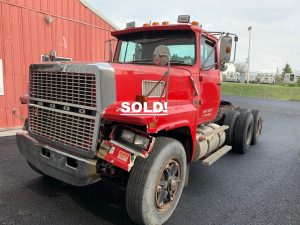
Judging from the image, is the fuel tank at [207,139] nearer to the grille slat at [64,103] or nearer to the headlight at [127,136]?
the headlight at [127,136]

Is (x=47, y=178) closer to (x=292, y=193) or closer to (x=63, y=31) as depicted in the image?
(x=292, y=193)

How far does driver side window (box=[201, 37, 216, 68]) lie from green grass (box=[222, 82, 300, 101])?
2357cm

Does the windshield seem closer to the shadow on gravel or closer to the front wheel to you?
the front wheel

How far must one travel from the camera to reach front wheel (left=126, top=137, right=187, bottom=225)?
2.87m

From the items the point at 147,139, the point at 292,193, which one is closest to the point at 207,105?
the point at 292,193

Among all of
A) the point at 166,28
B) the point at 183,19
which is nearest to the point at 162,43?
the point at 166,28

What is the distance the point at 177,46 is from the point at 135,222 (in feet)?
8.79

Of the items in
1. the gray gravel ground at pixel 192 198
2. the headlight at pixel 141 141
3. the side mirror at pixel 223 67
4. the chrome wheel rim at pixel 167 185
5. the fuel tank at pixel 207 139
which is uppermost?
the side mirror at pixel 223 67

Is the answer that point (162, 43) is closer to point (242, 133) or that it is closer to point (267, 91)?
point (242, 133)

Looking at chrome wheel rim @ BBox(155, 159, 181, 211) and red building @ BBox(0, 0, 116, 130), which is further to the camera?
red building @ BBox(0, 0, 116, 130)

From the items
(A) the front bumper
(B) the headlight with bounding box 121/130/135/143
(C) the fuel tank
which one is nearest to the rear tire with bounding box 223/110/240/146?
(C) the fuel tank

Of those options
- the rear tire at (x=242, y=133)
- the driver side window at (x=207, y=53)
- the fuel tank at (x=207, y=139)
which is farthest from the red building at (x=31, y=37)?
the rear tire at (x=242, y=133)

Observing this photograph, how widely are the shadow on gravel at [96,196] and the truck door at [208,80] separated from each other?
6.17ft

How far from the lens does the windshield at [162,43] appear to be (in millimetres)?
4289
